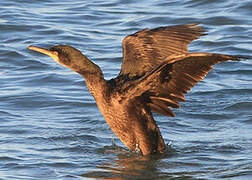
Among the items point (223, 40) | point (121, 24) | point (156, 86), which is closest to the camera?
point (156, 86)

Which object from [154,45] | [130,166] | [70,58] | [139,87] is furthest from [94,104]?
[139,87]

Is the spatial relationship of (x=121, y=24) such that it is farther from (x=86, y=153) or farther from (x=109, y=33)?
A: (x=86, y=153)

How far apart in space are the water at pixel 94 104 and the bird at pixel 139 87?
1.13ft

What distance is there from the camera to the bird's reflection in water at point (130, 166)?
731cm

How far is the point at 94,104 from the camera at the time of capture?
34.0 feet

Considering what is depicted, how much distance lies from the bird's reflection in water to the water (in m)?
0.01

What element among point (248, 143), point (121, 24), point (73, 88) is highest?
point (121, 24)

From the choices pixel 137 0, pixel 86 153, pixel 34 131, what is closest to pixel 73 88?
pixel 34 131

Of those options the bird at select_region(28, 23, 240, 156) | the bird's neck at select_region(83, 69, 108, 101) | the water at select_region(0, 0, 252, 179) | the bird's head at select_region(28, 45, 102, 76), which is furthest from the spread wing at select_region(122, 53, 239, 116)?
the water at select_region(0, 0, 252, 179)

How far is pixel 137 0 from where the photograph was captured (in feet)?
55.5

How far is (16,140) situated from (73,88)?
2.81m

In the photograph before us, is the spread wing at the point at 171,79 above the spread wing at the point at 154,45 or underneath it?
underneath

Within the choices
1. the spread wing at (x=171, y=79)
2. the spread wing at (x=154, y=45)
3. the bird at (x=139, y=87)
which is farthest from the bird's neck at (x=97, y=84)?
the spread wing at (x=154, y=45)

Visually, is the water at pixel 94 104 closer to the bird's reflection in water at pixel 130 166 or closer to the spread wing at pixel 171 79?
the bird's reflection in water at pixel 130 166
